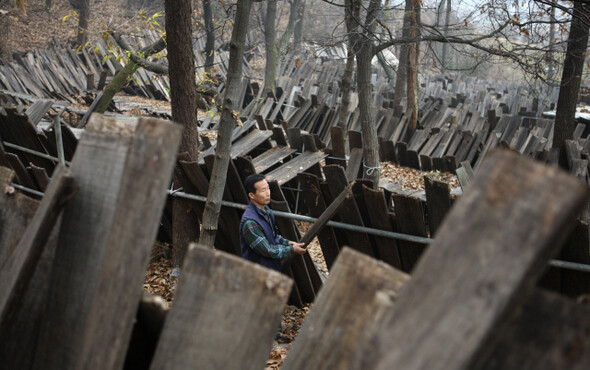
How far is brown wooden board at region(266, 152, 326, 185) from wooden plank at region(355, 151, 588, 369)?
19.7 feet

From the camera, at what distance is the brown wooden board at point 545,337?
1.17 meters

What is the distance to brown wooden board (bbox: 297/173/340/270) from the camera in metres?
4.93

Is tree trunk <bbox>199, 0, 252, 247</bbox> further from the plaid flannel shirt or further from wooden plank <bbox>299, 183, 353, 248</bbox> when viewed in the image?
wooden plank <bbox>299, 183, 353, 248</bbox>

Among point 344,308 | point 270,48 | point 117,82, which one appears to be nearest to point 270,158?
point 117,82

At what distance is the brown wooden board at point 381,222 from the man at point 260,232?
2.16 feet

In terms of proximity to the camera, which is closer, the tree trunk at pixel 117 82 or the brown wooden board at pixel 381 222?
the brown wooden board at pixel 381 222

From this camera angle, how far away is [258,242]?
459cm

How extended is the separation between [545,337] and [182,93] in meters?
5.80

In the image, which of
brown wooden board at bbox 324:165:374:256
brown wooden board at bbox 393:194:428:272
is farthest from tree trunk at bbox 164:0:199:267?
brown wooden board at bbox 393:194:428:272

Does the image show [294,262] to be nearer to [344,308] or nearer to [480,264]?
[344,308]

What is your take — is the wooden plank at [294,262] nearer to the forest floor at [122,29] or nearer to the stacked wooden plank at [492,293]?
the forest floor at [122,29]

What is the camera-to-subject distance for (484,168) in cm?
113

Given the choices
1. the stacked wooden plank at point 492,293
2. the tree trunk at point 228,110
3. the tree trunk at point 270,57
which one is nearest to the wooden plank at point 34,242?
the stacked wooden plank at point 492,293

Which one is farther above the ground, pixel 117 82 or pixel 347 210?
pixel 117 82
